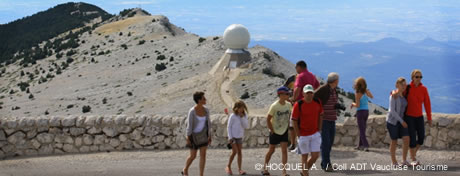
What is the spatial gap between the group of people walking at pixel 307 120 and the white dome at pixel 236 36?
25874 millimetres

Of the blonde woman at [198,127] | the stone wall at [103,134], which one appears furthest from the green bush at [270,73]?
the blonde woman at [198,127]

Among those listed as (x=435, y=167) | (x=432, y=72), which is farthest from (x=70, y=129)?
(x=432, y=72)

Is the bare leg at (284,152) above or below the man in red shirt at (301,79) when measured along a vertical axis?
below

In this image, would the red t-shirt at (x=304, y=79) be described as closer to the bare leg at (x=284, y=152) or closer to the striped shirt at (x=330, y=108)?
the striped shirt at (x=330, y=108)

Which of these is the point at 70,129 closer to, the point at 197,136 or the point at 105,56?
the point at 197,136

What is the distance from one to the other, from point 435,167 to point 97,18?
8145cm

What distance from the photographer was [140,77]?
4006 cm

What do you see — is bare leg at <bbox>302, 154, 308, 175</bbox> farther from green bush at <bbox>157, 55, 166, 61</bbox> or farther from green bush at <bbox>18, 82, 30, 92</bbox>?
green bush at <bbox>18, 82, 30, 92</bbox>

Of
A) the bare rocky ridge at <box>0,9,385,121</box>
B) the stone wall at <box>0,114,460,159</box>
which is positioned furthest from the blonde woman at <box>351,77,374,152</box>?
the bare rocky ridge at <box>0,9,385,121</box>

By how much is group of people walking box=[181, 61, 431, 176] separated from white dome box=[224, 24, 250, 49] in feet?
84.9

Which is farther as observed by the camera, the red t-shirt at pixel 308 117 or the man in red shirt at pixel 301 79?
the man in red shirt at pixel 301 79

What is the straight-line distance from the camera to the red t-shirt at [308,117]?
7.07 metres

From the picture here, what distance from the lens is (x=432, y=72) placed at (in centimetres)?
19150

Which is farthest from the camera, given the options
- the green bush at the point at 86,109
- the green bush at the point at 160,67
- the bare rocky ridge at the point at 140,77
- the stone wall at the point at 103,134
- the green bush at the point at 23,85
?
the green bush at the point at 23,85
